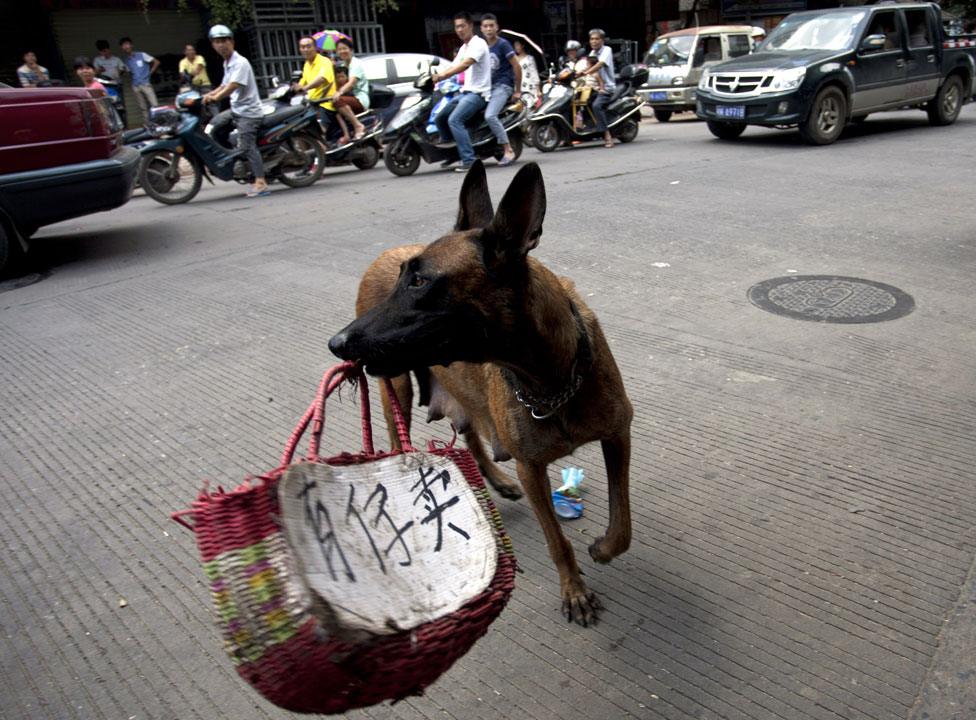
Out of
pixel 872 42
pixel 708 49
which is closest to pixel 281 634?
pixel 872 42

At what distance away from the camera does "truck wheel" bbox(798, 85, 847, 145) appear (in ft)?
41.0

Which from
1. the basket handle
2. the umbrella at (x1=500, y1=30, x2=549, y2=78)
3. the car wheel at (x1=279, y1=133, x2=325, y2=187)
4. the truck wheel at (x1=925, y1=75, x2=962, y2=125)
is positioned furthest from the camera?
the truck wheel at (x1=925, y1=75, x2=962, y2=125)

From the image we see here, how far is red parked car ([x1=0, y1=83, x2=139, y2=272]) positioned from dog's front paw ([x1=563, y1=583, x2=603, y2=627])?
726cm

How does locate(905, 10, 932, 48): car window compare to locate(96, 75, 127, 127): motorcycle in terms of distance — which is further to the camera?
locate(96, 75, 127, 127): motorcycle

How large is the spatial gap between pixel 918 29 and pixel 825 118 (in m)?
A: 3.19

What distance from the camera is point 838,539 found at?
120 inches

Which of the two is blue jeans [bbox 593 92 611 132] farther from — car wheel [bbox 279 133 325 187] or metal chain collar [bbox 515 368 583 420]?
metal chain collar [bbox 515 368 583 420]

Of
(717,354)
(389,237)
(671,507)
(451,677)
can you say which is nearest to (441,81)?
(389,237)

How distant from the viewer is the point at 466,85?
12.0m

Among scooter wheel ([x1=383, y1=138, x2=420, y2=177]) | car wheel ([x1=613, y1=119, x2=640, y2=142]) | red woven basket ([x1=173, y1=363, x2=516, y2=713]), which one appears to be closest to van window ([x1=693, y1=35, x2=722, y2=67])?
car wheel ([x1=613, y1=119, x2=640, y2=142])

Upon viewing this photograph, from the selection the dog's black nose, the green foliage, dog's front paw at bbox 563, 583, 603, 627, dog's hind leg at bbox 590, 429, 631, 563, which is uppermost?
the green foliage

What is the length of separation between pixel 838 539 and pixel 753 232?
5.04 m

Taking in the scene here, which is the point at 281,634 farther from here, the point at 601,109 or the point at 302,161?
the point at 601,109

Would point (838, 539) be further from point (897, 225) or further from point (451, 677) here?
point (897, 225)
